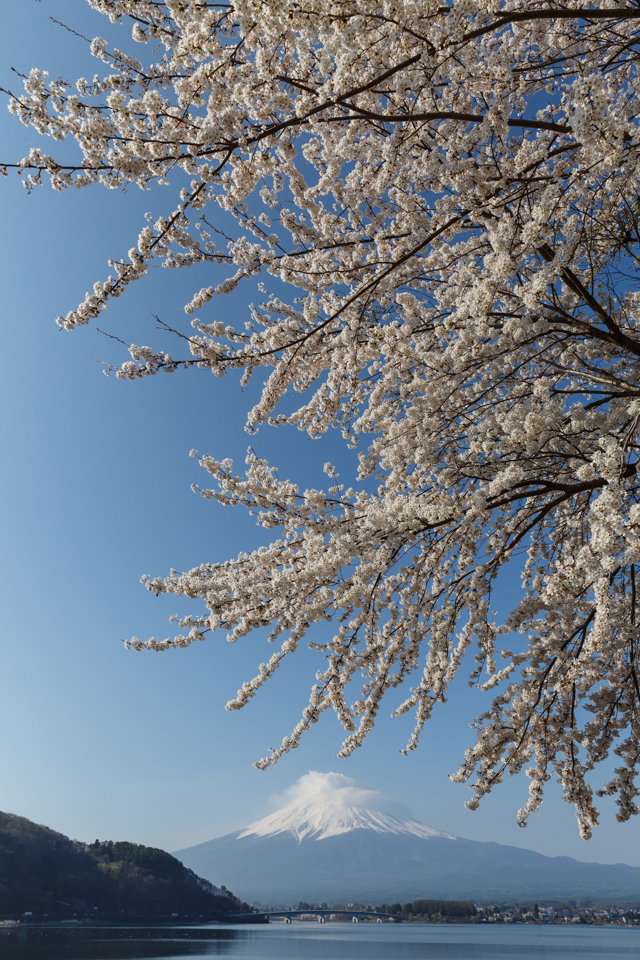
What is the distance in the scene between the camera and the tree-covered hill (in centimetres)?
5234

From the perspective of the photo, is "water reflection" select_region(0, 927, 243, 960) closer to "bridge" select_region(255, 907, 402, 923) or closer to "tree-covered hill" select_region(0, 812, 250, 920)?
"tree-covered hill" select_region(0, 812, 250, 920)

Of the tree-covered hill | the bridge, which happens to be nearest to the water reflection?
the tree-covered hill

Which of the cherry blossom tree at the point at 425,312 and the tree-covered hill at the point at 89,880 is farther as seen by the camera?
the tree-covered hill at the point at 89,880

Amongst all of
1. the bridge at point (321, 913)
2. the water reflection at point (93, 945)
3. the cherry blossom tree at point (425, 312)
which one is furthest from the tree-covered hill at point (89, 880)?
the cherry blossom tree at point (425, 312)

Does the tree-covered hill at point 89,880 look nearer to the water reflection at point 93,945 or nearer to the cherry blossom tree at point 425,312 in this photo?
the water reflection at point 93,945

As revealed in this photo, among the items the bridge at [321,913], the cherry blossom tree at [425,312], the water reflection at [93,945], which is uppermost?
the cherry blossom tree at [425,312]

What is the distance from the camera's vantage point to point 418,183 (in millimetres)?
3760

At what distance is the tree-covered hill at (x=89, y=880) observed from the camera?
172 feet

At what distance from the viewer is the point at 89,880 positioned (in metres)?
56.7

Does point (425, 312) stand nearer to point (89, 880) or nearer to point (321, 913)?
point (89, 880)

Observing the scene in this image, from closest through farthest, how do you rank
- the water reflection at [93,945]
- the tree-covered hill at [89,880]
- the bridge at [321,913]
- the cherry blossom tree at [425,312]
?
the cherry blossom tree at [425,312] → the water reflection at [93,945] → the tree-covered hill at [89,880] → the bridge at [321,913]

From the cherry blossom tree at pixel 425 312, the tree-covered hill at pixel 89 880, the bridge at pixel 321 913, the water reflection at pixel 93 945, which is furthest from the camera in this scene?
the bridge at pixel 321 913

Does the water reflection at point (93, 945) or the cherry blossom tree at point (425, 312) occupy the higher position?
the cherry blossom tree at point (425, 312)

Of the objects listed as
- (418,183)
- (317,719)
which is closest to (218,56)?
(418,183)
